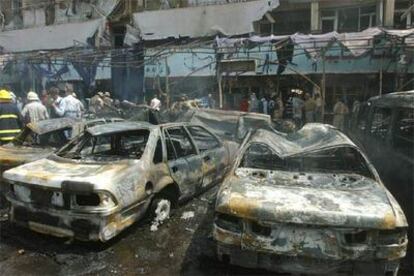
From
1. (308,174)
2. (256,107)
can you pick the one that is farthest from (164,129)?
(256,107)

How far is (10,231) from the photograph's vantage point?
212 inches

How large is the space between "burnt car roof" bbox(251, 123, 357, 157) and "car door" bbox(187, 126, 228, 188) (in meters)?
1.31

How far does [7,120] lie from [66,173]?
3.90 meters

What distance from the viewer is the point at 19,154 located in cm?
636

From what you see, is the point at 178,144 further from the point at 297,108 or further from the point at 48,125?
the point at 297,108

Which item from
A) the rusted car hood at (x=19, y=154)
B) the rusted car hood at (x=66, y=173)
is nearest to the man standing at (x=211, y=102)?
the rusted car hood at (x=19, y=154)

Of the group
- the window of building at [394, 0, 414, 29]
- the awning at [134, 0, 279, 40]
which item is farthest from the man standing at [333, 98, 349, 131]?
the awning at [134, 0, 279, 40]

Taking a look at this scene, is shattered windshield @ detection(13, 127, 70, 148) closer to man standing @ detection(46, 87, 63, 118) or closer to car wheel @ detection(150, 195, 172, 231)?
car wheel @ detection(150, 195, 172, 231)

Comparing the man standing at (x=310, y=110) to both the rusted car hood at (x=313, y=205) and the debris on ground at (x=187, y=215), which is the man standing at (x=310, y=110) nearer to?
the debris on ground at (x=187, y=215)

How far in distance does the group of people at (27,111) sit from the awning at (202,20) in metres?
7.56

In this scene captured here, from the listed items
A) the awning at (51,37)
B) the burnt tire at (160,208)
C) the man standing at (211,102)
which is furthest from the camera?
the awning at (51,37)

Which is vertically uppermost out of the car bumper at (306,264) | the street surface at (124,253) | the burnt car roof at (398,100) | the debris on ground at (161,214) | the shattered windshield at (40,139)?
the burnt car roof at (398,100)

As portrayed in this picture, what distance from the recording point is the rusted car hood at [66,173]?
4.57 meters

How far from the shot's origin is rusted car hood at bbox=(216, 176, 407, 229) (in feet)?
11.7
